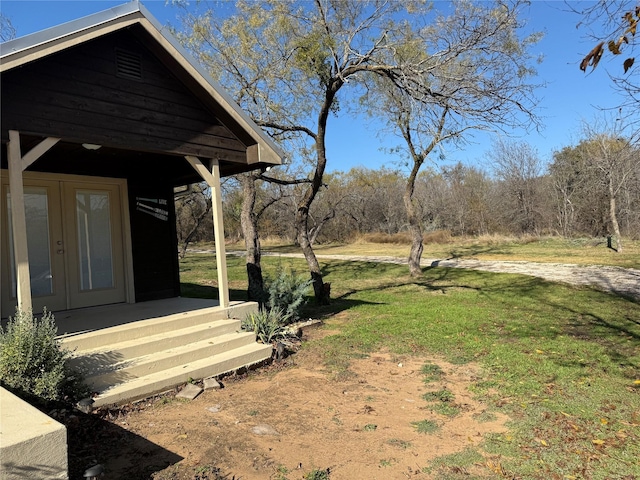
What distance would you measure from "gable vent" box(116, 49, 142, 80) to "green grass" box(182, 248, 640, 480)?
15.0 feet

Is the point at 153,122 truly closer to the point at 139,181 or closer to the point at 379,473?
the point at 139,181

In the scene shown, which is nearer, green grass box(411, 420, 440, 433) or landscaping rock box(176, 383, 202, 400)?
green grass box(411, 420, 440, 433)

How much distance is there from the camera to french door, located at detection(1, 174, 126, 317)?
21.7ft

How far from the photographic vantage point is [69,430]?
3.68m

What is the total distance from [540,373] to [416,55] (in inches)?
257

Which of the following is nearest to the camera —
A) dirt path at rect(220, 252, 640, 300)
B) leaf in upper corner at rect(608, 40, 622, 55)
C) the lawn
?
leaf in upper corner at rect(608, 40, 622, 55)

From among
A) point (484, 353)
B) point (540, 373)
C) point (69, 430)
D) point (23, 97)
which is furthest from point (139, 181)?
point (540, 373)

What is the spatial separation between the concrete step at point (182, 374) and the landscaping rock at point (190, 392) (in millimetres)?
151

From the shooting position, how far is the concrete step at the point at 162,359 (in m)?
4.54

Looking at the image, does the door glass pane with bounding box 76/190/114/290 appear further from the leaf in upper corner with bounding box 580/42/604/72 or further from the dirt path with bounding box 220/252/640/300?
the dirt path with bounding box 220/252/640/300

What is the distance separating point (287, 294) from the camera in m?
Answer: 7.91

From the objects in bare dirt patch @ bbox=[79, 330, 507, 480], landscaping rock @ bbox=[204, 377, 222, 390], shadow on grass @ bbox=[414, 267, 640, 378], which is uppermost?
landscaping rock @ bbox=[204, 377, 222, 390]

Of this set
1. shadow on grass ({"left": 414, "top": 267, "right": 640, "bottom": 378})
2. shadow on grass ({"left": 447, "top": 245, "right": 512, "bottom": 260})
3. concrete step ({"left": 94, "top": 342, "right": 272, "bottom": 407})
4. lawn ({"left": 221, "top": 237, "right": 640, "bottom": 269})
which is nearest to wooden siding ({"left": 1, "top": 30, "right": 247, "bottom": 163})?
concrete step ({"left": 94, "top": 342, "right": 272, "bottom": 407})

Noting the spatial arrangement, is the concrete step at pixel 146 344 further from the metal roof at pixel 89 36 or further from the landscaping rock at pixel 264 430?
the metal roof at pixel 89 36
